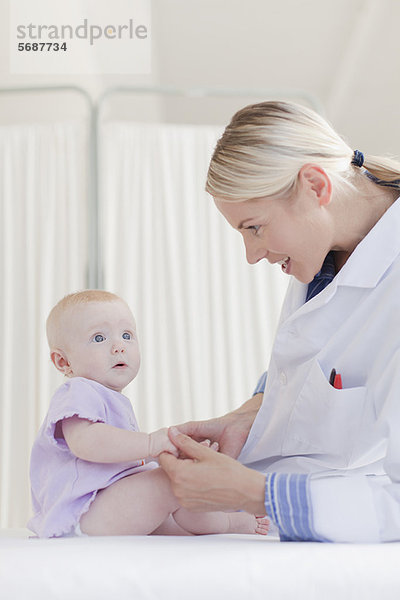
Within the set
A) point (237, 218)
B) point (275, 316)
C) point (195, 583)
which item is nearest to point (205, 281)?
point (275, 316)

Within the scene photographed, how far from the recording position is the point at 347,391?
120 centimetres

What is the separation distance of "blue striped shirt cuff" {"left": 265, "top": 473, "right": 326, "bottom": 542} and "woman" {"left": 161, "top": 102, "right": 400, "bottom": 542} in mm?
33

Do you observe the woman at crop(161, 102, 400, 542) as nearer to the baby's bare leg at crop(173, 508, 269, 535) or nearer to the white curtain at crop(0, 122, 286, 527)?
the baby's bare leg at crop(173, 508, 269, 535)

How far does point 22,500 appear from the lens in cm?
256

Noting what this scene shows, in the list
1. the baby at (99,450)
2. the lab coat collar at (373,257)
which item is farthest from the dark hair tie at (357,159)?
the baby at (99,450)

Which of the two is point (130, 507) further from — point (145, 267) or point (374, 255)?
point (145, 267)

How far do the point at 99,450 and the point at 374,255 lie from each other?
0.57 metres

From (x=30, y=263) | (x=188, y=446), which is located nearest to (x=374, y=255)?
(x=188, y=446)

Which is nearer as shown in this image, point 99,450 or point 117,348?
point 99,450

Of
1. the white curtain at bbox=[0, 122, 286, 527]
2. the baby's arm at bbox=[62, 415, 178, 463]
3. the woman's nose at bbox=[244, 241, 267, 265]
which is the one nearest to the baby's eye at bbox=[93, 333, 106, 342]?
the baby's arm at bbox=[62, 415, 178, 463]

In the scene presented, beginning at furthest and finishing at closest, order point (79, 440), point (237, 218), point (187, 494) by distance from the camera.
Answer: point (237, 218) < point (79, 440) < point (187, 494)

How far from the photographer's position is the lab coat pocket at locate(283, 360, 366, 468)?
120cm

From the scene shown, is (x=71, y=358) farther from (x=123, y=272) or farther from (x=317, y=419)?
(x=123, y=272)

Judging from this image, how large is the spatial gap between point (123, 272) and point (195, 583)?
1940 millimetres
